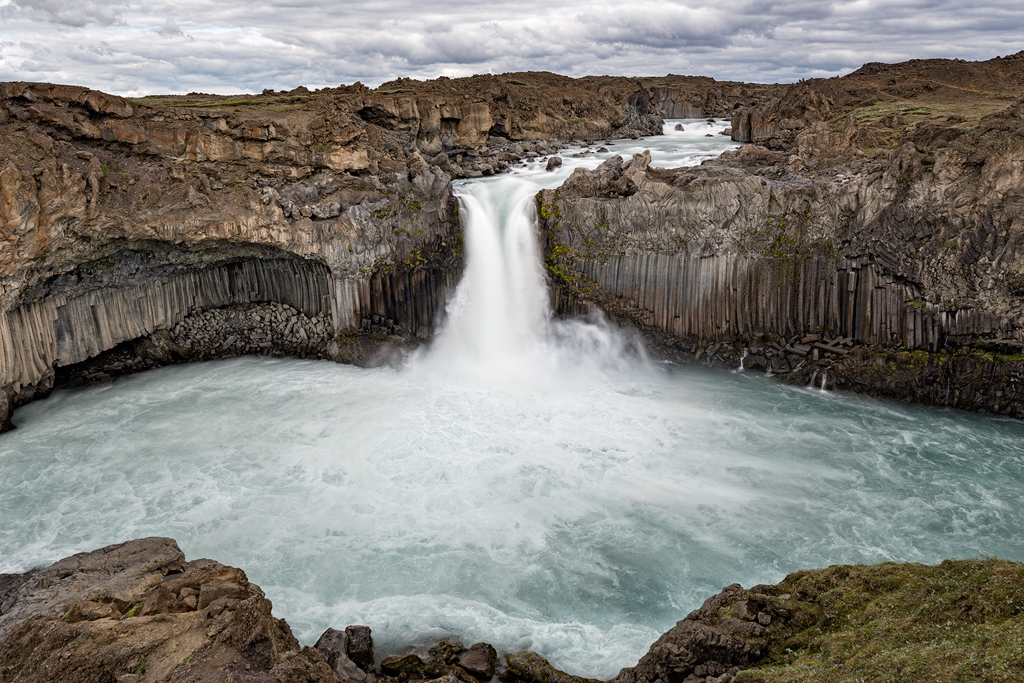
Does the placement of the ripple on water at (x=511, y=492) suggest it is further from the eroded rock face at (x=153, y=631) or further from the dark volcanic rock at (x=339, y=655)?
the eroded rock face at (x=153, y=631)

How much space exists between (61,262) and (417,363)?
39.3 ft

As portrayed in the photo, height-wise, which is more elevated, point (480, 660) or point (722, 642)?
point (722, 642)

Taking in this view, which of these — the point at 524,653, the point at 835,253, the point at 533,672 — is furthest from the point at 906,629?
the point at 835,253

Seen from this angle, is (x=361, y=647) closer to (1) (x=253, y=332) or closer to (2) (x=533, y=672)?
(2) (x=533, y=672)

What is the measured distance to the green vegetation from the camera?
6832 millimetres

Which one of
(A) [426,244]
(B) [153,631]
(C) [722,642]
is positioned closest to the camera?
(B) [153,631]

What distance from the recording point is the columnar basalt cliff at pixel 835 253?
66.0 ft

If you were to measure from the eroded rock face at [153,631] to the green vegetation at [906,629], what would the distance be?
6.29 m

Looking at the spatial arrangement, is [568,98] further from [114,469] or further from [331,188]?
[114,469]

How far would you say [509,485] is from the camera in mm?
16594

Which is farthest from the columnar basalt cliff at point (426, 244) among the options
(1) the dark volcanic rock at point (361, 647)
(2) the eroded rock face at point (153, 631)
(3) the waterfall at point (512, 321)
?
(1) the dark volcanic rock at point (361, 647)

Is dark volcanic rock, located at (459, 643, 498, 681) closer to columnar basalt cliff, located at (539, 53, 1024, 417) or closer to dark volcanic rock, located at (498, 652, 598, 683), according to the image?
dark volcanic rock, located at (498, 652, 598, 683)

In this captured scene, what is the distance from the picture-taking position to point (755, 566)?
44.8 feet

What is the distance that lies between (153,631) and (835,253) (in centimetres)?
2230
